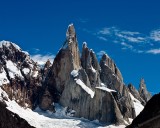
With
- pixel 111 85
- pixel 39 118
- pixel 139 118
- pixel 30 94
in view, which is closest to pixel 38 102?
pixel 30 94

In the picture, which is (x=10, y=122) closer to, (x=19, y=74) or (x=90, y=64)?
(x=19, y=74)

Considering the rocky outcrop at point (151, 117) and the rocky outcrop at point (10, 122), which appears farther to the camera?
the rocky outcrop at point (10, 122)

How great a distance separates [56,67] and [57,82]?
220 inches

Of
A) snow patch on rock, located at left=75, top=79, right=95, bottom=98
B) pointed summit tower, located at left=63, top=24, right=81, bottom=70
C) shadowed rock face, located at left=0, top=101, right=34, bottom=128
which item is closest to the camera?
shadowed rock face, located at left=0, top=101, right=34, bottom=128

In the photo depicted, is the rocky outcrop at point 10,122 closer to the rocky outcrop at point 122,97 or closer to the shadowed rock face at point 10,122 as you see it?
the shadowed rock face at point 10,122

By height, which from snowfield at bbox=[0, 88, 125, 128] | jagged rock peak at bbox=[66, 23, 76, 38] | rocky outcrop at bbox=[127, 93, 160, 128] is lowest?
rocky outcrop at bbox=[127, 93, 160, 128]

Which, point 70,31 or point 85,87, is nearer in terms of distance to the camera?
point 85,87

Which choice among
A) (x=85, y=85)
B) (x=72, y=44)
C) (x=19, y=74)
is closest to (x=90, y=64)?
(x=72, y=44)

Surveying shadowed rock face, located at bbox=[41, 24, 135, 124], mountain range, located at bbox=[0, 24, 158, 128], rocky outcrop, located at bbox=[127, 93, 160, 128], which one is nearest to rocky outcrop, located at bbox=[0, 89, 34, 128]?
rocky outcrop, located at bbox=[127, 93, 160, 128]

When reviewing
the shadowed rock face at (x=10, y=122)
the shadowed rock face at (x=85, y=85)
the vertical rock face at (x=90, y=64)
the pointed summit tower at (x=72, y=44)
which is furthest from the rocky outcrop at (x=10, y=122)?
the pointed summit tower at (x=72, y=44)

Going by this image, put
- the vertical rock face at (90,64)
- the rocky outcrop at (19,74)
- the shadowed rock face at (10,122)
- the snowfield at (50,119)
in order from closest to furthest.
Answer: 1. the shadowed rock face at (10,122)
2. the snowfield at (50,119)
3. the rocky outcrop at (19,74)
4. the vertical rock face at (90,64)

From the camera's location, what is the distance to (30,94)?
189750 millimetres

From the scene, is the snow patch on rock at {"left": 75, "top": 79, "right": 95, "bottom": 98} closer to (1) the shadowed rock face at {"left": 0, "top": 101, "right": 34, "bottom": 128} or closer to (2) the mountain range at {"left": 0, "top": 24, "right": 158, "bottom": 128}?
(2) the mountain range at {"left": 0, "top": 24, "right": 158, "bottom": 128}

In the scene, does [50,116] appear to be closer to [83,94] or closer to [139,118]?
[83,94]
